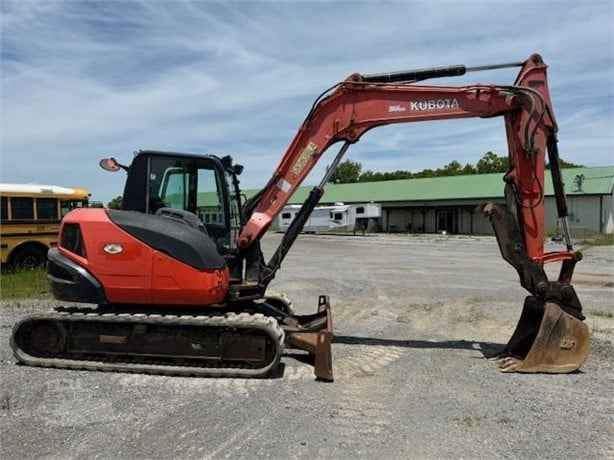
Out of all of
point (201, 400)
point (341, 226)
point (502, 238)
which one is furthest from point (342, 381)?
point (341, 226)

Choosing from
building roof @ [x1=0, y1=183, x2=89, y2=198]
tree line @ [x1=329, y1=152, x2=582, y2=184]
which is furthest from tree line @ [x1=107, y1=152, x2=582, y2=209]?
building roof @ [x1=0, y1=183, x2=89, y2=198]

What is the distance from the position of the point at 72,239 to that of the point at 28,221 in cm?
1089

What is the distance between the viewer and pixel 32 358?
688cm

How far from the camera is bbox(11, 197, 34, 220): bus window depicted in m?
16.3

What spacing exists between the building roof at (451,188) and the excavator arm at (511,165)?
32080mm

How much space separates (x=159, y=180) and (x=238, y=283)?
173 cm

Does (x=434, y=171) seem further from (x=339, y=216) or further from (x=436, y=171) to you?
(x=339, y=216)

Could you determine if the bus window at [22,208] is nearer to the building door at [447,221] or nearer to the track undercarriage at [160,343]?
the track undercarriage at [160,343]

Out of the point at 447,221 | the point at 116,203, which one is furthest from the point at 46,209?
the point at 447,221

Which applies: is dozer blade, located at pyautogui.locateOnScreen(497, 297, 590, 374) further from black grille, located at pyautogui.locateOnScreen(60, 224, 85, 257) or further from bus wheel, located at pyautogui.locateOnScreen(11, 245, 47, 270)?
bus wheel, located at pyautogui.locateOnScreen(11, 245, 47, 270)

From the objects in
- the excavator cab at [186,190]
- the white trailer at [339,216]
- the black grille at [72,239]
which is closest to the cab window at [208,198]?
the excavator cab at [186,190]

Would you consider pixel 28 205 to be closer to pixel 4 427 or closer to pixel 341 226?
pixel 4 427

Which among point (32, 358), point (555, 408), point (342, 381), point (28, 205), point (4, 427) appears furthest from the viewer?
point (28, 205)

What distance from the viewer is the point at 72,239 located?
7.02 metres
